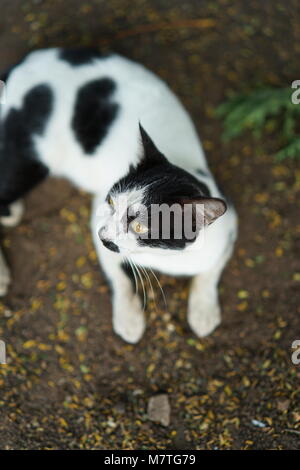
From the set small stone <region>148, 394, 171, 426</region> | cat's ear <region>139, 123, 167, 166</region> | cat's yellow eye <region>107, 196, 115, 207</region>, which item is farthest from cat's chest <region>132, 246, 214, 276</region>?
small stone <region>148, 394, 171, 426</region>

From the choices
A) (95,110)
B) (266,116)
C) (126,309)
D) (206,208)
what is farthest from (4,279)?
(266,116)

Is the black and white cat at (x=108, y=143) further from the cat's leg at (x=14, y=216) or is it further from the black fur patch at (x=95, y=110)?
the cat's leg at (x=14, y=216)

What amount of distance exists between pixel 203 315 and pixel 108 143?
1073 millimetres

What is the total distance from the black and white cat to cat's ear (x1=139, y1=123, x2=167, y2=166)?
0.26 ft

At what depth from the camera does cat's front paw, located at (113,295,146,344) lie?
2.55 metres

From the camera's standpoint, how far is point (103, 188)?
2.42 meters

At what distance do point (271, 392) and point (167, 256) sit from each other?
1051mm

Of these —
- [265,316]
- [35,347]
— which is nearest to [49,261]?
[35,347]

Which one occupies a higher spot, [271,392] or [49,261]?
[49,261]

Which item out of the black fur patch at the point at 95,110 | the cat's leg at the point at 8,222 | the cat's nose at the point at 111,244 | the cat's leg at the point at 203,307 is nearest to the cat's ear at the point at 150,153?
the cat's nose at the point at 111,244

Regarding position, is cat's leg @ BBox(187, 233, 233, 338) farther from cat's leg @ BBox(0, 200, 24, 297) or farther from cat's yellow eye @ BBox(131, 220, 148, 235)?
cat's leg @ BBox(0, 200, 24, 297)

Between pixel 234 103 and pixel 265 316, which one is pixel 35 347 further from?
pixel 234 103

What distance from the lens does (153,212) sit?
174cm

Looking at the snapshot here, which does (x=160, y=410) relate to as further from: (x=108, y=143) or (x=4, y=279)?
(x=108, y=143)
